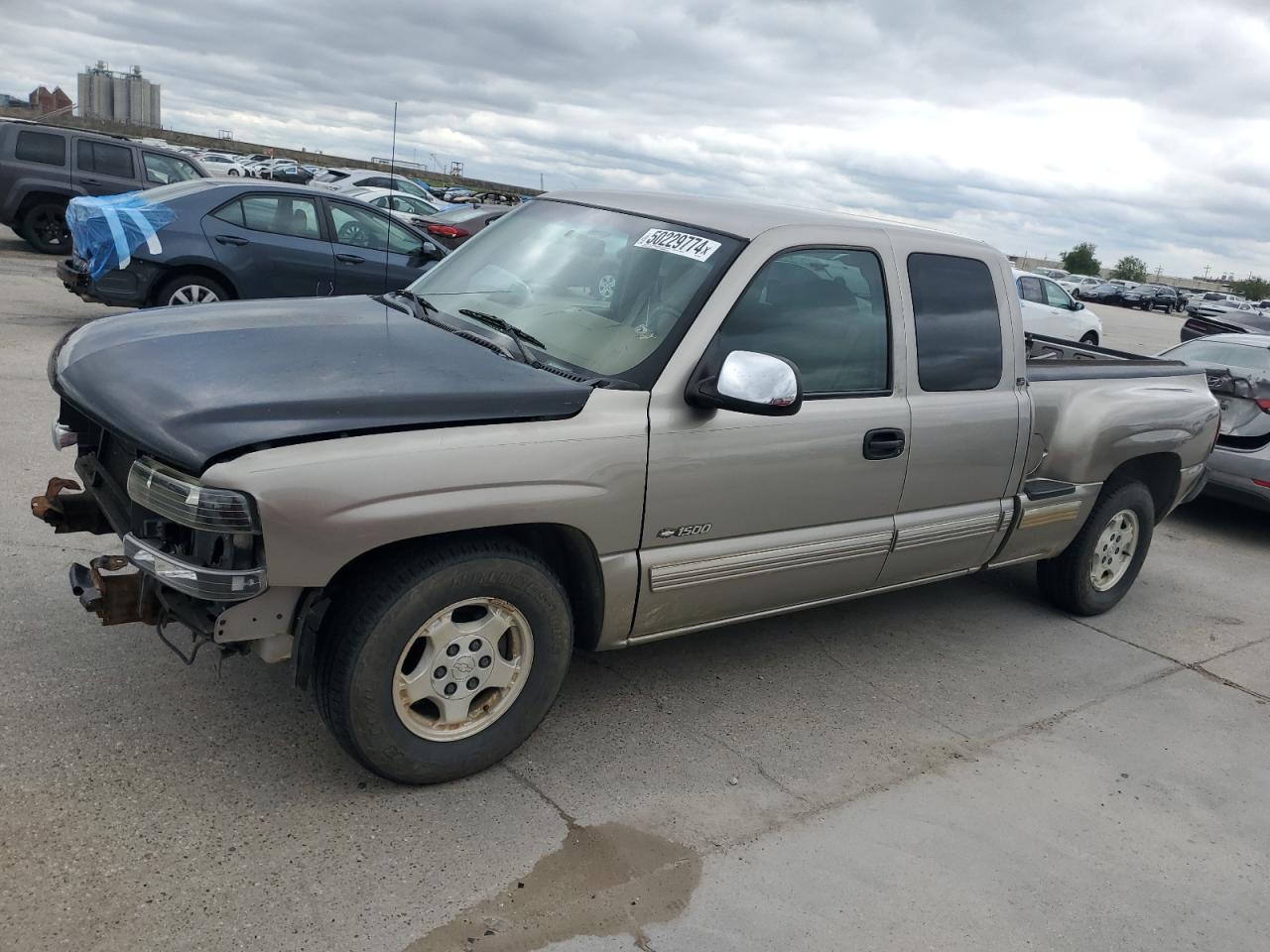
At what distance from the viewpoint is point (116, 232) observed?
9219mm

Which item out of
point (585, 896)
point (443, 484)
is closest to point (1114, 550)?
point (585, 896)

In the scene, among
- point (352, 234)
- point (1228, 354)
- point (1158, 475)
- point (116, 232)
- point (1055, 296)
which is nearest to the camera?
point (1158, 475)

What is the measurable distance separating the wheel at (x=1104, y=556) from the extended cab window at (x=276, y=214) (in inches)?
298

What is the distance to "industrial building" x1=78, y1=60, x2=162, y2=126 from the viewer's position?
72.8 metres

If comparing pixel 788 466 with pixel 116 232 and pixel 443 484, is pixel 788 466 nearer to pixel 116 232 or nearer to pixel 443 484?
pixel 443 484

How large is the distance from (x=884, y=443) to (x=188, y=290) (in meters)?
7.56

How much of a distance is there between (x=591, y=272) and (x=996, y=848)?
242 cm

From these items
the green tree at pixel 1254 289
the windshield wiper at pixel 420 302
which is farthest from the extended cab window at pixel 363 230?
the green tree at pixel 1254 289

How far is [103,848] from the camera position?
2869mm

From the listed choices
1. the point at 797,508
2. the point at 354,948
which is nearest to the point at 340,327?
the point at 797,508

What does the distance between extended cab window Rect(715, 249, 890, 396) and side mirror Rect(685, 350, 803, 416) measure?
0.90 feet

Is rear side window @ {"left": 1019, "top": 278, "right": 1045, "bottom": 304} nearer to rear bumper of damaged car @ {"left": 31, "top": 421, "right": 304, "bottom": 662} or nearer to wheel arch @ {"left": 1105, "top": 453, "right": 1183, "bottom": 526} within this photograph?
wheel arch @ {"left": 1105, "top": 453, "right": 1183, "bottom": 526}

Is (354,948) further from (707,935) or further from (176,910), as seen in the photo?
(707,935)

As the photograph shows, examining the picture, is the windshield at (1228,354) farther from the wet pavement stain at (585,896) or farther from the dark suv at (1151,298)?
the dark suv at (1151,298)
